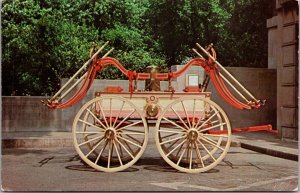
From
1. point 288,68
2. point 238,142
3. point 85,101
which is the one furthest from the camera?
point 85,101

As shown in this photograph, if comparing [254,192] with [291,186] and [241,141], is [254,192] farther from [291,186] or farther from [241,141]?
[241,141]

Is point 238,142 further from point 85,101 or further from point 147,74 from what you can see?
point 85,101

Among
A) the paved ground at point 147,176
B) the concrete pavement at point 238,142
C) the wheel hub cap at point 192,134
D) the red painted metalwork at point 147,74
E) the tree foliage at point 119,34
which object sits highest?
the tree foliage at point 119,34

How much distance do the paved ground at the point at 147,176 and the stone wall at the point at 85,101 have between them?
4053 millimetres

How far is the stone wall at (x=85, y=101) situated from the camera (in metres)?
13.1

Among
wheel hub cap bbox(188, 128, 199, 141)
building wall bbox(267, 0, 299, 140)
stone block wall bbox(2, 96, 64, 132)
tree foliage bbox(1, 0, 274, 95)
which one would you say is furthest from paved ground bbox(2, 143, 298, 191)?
tree foliage bbox(1, 0, 274, 95)

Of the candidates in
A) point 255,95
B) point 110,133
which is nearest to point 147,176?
point 110,133

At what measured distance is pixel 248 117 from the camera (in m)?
14.5

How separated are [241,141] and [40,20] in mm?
7082

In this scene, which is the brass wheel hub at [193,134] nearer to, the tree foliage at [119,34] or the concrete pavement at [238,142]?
the concrete pavement at [238,142]

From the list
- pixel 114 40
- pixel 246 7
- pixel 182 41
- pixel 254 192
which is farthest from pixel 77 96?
pixel 182 41

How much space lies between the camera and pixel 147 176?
7027 millimetres

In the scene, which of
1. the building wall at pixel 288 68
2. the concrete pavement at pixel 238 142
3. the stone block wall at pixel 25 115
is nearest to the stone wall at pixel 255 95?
the concrete pavement at pixel 238 142

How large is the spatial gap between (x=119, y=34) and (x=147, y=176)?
12.4 metres
